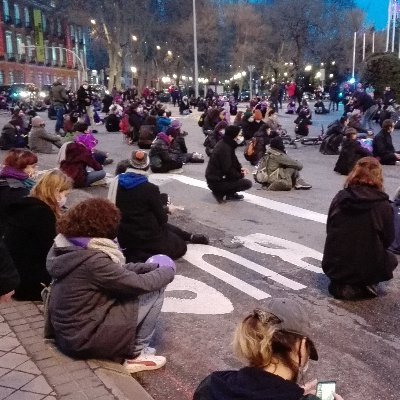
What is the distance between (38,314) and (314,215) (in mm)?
5366

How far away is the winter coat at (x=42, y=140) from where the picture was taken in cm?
1672

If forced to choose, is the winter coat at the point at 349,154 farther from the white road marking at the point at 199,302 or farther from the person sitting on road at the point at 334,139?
the white road marking at the point at 199,302

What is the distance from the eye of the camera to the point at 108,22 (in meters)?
50.4

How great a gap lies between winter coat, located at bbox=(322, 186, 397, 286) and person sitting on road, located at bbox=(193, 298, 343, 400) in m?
3.46

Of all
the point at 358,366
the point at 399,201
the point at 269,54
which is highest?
the point at 269,54

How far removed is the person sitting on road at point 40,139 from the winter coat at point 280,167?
757cm

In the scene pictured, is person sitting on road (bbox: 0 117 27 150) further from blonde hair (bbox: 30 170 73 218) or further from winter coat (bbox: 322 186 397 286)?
winter coat (bbox: 322 186 397 286)

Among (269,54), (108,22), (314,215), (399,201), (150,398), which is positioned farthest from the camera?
(269,54)

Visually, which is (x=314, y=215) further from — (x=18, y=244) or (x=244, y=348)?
(x=244, y=348)

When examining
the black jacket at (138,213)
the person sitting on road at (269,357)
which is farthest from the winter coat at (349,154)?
the person sitting on road at (269,357)

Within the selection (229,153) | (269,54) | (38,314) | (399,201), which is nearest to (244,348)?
(38,314)

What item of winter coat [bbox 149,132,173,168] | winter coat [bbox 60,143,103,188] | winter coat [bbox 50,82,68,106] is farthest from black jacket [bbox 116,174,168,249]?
winter coat [bbox 50,82,68,106]

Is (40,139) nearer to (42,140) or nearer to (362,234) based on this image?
(42,140)

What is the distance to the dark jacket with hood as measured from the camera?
2.13m
